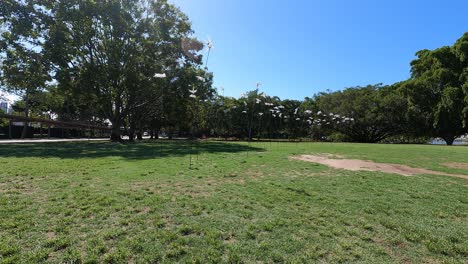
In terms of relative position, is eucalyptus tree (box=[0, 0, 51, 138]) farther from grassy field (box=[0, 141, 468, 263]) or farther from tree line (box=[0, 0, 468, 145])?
grassy field (box=[0, 141, 468, 263])

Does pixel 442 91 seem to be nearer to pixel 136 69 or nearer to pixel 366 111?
pixel 366 111

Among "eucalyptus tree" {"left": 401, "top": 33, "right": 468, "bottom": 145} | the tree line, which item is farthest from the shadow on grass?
"eucalyptus tree" {"left": 401, "top": 33, "right": 468, "bottom": 145}

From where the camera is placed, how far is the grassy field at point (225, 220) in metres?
3.11

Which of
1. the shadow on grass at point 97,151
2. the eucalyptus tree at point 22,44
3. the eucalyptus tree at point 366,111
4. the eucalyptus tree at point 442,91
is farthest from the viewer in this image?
the eucalyptus tree at point 366,111

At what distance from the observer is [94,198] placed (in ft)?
16.6

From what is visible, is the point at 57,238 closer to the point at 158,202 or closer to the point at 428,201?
the point at 158,202

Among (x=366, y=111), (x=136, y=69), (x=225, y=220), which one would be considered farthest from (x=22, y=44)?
(x=366, y=111)

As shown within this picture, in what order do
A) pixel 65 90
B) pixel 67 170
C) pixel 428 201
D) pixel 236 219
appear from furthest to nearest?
pixel 65 90
pixel 67 170
pixel 428 201
pixel 236 219

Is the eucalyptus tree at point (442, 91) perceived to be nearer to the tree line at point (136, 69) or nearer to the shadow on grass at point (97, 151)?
the tree line at point (136, 69)

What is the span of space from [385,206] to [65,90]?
2508cm

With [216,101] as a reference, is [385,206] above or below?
below

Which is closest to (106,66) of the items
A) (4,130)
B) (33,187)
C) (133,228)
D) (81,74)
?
(81,74)

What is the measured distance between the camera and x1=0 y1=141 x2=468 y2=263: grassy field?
3109 millimetres

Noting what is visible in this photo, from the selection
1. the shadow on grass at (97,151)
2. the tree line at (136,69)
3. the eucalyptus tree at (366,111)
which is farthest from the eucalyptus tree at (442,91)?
the shadow on grass at (97,151)
